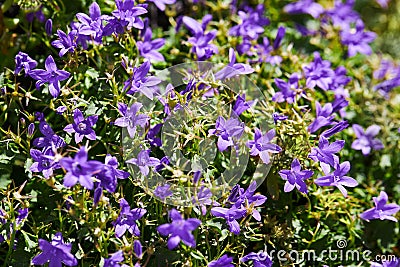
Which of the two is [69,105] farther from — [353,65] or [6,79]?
[353,65]

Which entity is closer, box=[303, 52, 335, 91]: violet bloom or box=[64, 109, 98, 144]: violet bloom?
box=[64, 109, 98, 144]: violet bloom

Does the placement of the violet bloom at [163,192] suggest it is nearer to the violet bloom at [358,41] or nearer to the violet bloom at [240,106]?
the violet bloom at [240,106]

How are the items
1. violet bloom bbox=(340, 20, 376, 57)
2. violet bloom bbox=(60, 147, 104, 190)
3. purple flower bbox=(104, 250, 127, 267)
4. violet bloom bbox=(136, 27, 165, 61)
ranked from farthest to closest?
1. violet bloom bbox=(340, 20, 376, 57)
2. violet bloom bbox=(136, 27, 165, 61)
3. purple flower bbox=(104, 250, 127, 267)
4. violet bloom bbox=(60, 147, 104, 190)

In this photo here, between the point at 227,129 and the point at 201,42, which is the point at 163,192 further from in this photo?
the point at 201,42

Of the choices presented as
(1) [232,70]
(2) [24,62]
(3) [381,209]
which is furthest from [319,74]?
(2) [24,62]

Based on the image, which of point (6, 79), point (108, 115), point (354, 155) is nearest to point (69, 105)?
point (108, 115)

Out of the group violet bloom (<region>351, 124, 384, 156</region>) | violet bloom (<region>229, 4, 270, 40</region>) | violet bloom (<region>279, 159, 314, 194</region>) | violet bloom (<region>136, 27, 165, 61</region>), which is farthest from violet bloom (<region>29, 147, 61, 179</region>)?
violet bloom (<region>351, 124, 384, 156</region>)

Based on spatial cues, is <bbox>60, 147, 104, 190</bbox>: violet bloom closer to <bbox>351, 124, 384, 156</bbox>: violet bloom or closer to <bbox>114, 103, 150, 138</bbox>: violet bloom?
<bbox>114, 103, 150, 138</bbox>: violet bloom
